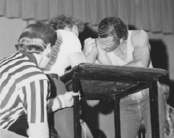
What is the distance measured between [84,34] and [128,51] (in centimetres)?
145

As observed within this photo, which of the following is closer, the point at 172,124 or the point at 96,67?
the point at 96,67

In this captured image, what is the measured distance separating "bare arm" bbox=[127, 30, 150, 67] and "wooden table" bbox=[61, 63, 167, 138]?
264mm

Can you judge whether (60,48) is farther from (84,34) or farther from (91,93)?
(84,34)

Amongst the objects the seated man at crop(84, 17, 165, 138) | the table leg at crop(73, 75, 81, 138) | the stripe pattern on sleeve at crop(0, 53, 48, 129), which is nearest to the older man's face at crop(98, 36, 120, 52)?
the seated man at crop(84, 17, 165, 138)

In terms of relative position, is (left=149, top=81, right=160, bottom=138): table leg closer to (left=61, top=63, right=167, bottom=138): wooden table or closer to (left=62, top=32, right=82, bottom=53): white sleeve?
(left=61, top=63, right=167, bottom=138): wooden table

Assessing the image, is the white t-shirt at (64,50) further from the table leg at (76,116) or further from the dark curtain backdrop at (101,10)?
the dark curtain backdrop at (101,10)

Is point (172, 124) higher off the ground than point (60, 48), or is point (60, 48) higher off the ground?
point (60, 48)

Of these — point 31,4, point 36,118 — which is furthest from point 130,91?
point 31,4

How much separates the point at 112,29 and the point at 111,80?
2.22 ft

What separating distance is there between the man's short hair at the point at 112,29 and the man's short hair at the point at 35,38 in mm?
653

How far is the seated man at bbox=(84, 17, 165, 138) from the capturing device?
5.94 feet

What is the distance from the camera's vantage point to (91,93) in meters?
1.60

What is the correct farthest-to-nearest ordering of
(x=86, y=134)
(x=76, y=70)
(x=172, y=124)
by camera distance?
(x=172, y=124)
(x=86, y=134)
(x=76, y=70)

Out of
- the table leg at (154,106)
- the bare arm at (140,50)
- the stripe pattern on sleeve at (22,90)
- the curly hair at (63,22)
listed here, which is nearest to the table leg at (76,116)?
the stripe pattern on sleeve at (22,90)
